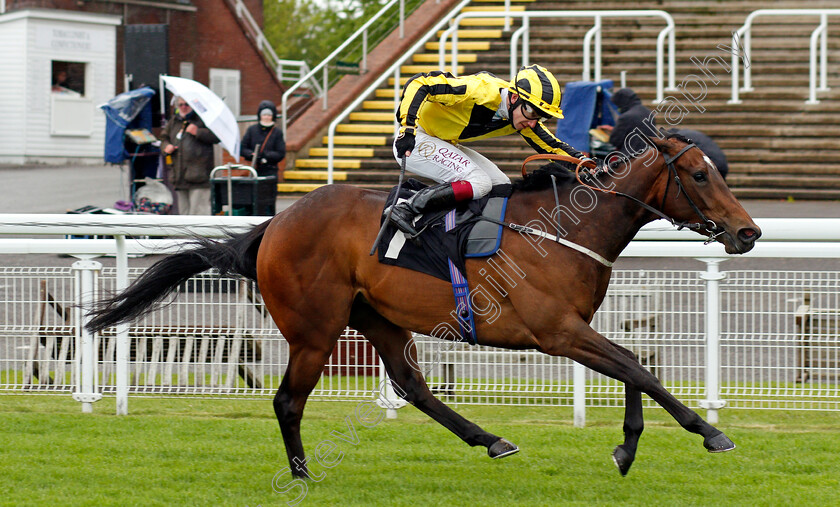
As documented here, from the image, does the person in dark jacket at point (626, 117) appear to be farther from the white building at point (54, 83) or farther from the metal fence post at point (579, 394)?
the white building at point (54, 83)

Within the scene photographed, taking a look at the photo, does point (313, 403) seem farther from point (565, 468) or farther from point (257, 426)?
point (565, 468)

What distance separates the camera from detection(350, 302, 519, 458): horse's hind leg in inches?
204

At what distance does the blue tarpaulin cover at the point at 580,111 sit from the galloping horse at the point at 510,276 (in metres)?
6.28

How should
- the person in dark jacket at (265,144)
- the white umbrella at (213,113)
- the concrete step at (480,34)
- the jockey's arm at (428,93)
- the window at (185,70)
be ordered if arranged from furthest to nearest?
the window at (185,70) → the concrete step at (480,34) → the person in dark jacket at (265,144) → the white umbrella at (213,113) → the jockey's arm at (428,93)

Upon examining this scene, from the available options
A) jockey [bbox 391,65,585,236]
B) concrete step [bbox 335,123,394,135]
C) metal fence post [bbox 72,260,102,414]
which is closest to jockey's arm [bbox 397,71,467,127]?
jockey [bbox 391,65,585,236]

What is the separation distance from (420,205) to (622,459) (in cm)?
142

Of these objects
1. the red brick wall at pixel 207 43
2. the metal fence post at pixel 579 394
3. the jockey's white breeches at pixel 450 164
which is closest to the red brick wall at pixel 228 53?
the red brick wall at pixel 207 43

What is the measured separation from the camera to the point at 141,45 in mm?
14391

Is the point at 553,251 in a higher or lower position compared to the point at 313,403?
higher

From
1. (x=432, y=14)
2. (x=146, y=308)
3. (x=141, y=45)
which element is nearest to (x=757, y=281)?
(x=146, y=308)

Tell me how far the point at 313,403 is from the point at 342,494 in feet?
6.76

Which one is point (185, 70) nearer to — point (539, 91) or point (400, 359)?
point (400, 359)

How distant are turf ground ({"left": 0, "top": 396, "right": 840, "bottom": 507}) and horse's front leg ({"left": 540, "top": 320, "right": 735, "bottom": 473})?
252 millimetres

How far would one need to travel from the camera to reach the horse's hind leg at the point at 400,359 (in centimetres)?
519
